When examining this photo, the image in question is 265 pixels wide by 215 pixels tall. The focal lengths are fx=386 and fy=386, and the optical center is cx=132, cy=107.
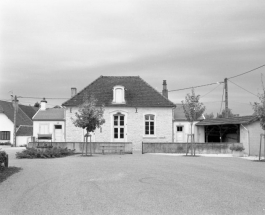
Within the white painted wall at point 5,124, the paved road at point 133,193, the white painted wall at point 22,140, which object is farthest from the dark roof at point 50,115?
the paved road at point 133,193

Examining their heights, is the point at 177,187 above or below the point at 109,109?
below

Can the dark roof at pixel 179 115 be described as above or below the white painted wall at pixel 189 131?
above

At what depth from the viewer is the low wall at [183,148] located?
1066 inches

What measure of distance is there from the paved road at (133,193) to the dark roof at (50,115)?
907 inches

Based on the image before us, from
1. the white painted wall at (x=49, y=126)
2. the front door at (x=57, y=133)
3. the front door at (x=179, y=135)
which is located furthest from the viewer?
the front door at (x=57, y=133)

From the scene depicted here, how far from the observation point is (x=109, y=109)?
34.1 metres

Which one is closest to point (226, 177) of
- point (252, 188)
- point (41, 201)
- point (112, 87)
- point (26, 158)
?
point (252, 188)

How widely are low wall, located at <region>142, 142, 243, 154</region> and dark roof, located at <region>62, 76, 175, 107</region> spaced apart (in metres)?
6.98

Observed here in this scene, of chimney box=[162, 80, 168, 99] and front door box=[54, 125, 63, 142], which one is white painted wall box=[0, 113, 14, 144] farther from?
chimney box=[162, 80, 168, 99]

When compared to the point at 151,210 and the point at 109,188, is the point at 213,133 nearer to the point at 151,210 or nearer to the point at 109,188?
the point at 109,188

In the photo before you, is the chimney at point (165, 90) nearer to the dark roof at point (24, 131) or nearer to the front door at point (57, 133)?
the front door at point (57, 133)

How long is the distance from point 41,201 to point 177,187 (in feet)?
12.5

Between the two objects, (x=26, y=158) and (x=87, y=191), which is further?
(x=26, y=158)

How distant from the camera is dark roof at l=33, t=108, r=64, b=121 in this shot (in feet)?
121
